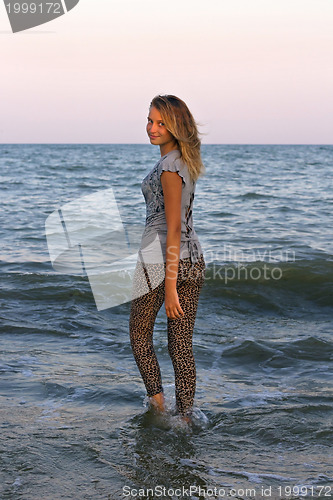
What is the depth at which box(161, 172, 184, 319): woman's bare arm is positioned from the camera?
3.16 meters

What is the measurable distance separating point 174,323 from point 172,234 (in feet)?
1.92

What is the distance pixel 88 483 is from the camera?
9.91 feet

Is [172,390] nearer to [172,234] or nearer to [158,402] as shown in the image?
[158,402]

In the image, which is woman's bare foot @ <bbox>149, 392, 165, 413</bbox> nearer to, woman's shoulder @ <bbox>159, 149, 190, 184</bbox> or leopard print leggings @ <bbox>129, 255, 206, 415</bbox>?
leopard print leggings @ <bbox>129, 255, 206, 415</bbox>

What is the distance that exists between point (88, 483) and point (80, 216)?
10992mm

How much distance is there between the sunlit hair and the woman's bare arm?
135 mm

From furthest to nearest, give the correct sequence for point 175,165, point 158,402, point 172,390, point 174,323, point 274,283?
point 274,283 < point 172,390 < point 158,402 < point 174,323 < point 175,165

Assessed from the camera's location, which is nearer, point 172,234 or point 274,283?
point 172,234

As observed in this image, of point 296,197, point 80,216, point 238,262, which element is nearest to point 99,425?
point 238,262

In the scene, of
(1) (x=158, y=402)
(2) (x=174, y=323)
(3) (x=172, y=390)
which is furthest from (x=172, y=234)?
(3) (x=172, y=390)

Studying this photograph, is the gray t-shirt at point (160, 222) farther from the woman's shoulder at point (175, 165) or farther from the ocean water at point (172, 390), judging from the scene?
the ocean water at point (172, 390)

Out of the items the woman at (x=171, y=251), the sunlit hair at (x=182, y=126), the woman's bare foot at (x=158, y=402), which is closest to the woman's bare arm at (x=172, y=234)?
the woman at (x=171, y=251)

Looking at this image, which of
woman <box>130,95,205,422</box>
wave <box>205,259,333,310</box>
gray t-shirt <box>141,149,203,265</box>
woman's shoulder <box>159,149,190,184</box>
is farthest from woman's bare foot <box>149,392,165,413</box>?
wave <box>205,259,333,310</box>

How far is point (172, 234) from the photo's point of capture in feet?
10.6
